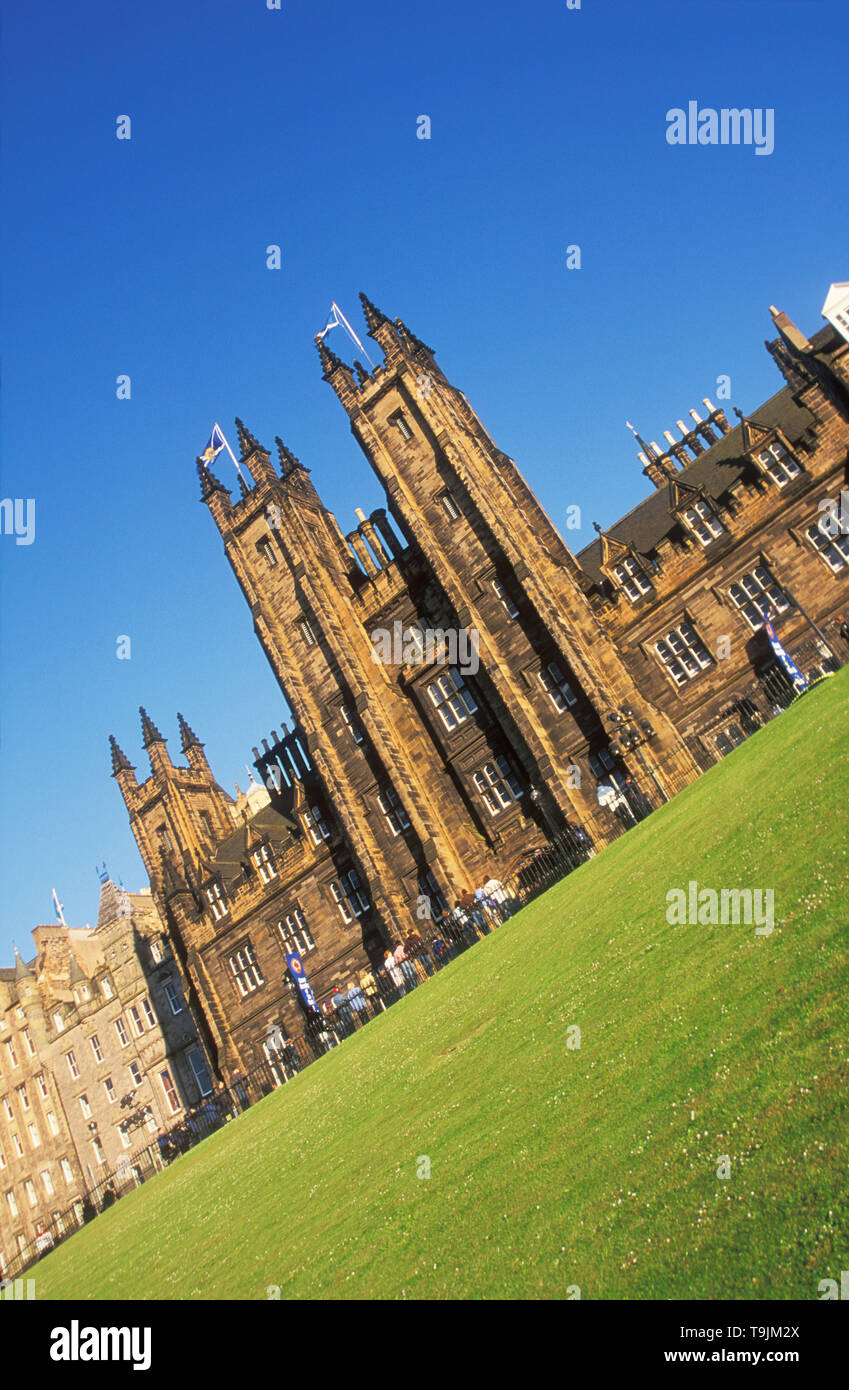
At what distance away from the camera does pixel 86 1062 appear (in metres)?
61.5

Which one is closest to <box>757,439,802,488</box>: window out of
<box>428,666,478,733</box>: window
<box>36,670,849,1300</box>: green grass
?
<box>428,666,478,733</box>: window

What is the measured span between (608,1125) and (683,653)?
101 ft

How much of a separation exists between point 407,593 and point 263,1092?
23027 mm

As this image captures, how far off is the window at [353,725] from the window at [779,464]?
21.3 metres

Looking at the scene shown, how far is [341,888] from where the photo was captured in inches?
1753

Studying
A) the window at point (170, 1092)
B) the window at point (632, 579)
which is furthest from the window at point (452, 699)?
the window at point (170, 1092)

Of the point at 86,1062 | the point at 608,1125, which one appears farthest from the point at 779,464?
the point at 86,1062

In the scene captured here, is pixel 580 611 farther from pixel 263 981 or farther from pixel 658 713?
pixel 263 981

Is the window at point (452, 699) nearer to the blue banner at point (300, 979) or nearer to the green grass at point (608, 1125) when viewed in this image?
the blue banner at point (300, 979)

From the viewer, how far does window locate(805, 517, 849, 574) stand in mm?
34406

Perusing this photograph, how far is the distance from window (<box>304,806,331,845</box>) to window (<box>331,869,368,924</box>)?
99.3 inches

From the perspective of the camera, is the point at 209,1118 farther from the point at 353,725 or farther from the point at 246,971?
the point at 353,725

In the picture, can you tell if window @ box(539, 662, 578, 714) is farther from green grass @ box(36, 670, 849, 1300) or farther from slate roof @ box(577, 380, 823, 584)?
green grass @ box(36, 670, 849, 1300)

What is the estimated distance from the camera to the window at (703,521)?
1481 inches
